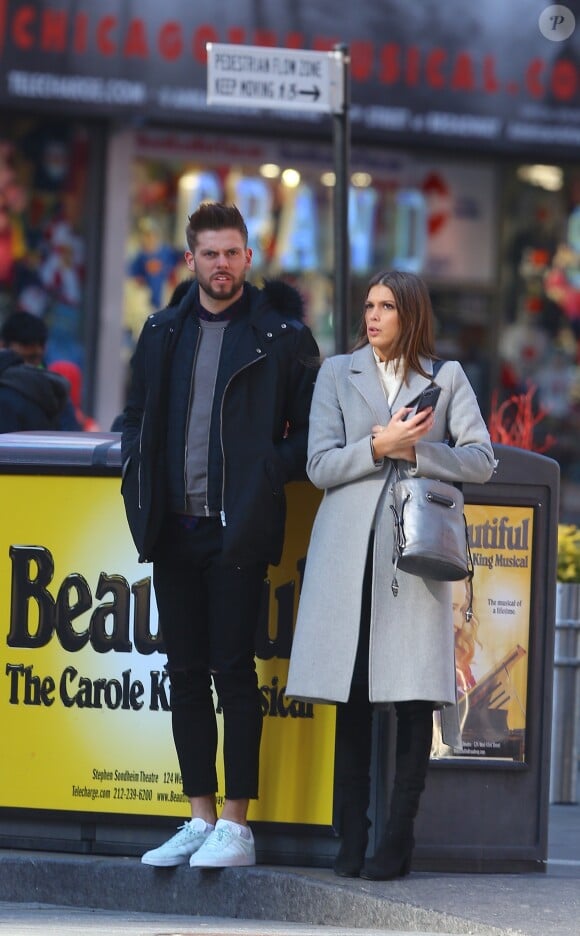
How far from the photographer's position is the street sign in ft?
23.2

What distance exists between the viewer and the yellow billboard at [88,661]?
5301mm

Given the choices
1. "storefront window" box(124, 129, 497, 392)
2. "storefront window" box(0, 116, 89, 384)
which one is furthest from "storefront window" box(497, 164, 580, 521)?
"storefront window" box(0, 116, 89, 384)

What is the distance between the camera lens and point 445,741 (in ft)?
16.6

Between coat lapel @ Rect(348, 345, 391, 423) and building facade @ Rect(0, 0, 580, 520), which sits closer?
coat lapel @ Rect(348, 345, 391, 423)

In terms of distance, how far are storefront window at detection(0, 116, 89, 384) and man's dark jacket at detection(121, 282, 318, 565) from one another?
24.4 feet

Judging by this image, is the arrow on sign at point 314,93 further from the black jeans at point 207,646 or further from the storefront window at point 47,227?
the storefront window at point 47,227

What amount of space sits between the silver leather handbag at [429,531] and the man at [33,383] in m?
2.84

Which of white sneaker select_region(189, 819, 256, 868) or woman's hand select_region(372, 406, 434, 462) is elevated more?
woman's hand select_region(372, 406, 434, 462)

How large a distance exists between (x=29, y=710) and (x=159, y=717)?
16.7 inches

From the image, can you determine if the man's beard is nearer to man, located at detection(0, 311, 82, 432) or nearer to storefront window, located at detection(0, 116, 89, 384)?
man, located at detection(0, 311, 82, 432)

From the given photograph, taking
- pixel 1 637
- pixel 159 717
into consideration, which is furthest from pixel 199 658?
pixel 1 637

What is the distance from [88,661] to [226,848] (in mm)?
775

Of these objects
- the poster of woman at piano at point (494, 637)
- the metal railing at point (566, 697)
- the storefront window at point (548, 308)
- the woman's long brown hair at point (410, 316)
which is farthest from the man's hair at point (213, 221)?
the storefront window at point (548, 308)

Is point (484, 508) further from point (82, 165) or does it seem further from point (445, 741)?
point (82, 165)
